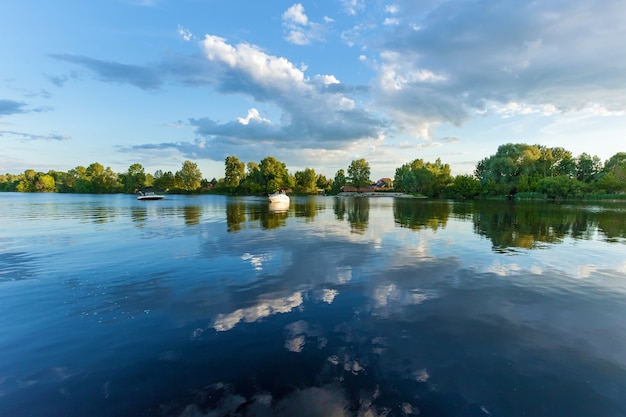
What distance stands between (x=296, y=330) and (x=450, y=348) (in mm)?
4526

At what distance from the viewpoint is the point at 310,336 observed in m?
8.66

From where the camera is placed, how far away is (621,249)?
22.3m

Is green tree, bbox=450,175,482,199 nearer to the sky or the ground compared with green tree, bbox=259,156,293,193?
nearer to the ground

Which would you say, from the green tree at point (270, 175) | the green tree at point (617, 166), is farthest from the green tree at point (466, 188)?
the green tree at point (270, 175)

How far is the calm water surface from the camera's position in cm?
610

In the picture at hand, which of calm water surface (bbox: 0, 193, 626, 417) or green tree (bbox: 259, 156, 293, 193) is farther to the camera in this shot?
green tree (bbox: 259, 156, 293, 193)

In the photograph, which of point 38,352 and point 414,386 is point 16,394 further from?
point 414,386

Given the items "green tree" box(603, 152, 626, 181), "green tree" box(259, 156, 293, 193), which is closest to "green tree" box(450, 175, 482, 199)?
"green tree" box(603, 152, 626, 181)

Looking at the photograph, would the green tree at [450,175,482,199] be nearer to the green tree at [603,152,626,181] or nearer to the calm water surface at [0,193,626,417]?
the green tree at [603,152,626,181]

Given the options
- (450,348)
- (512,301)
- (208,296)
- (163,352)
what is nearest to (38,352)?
(163,352)

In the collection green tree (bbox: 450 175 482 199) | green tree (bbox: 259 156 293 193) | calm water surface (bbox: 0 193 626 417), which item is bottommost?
calm water surface (bbox: 0 193 626 417)

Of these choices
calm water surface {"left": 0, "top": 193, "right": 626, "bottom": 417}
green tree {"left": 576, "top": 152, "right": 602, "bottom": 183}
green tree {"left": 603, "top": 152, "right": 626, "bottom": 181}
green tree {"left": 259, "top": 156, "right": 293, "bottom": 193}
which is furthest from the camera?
green tree {"left": 259, "top": 156, "right": 293, "bottom": 193}

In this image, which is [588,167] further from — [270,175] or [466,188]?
[270,175]

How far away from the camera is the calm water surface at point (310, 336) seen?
610 centimetres
